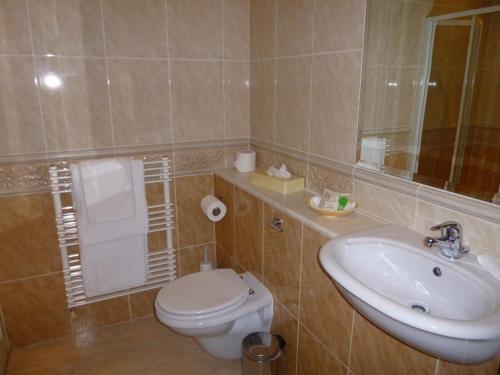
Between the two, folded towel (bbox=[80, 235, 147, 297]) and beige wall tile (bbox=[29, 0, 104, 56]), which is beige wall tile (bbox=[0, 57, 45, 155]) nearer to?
beige wall tile (bbox=[29, 0, 104, 56])

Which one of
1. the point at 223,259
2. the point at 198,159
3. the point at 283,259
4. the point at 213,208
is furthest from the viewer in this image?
the point at 223,259

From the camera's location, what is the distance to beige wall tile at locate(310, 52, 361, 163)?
160 centimetres

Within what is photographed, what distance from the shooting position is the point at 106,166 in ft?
6.53

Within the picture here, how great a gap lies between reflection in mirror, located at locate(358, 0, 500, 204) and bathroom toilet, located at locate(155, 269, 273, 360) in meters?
0.86

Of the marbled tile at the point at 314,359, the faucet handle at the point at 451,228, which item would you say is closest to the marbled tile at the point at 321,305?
the marbled tile at the point at 314,359

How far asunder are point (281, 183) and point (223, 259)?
0.82 meters

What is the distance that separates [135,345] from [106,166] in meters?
1.07

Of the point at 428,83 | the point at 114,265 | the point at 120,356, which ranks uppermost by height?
the point at 428,83

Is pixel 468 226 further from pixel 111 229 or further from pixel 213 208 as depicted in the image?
pixel 111 229

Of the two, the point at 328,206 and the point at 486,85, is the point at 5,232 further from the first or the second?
the point at 486,85

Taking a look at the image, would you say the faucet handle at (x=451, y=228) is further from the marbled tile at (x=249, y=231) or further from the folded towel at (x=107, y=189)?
the folded towel at (x=107, y=189)

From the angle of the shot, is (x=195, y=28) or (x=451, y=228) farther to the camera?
(x=195, y=28)

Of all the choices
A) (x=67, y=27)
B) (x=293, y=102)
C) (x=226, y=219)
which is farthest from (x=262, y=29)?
(x=226, y=219)

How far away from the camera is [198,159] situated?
7.76 ft
